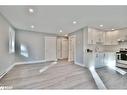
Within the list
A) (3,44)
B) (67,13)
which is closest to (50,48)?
(3,44)

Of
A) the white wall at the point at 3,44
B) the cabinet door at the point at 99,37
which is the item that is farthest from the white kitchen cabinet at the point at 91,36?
the white wall at the point at 3,44

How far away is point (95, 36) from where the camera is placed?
5230mm

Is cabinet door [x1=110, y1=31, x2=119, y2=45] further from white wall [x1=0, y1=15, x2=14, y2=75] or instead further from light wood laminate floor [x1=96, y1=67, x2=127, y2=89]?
white wall [x1=0, y1=15, x2=14, y2=75]

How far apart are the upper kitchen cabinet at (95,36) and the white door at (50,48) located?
3087 mm

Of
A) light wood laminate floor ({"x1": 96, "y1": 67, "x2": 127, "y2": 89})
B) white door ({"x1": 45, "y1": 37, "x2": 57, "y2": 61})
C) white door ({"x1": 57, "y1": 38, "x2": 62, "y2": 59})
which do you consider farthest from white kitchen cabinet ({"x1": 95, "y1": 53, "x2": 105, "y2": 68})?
white door ({"x1": 57, "y1": 38, "x2": 62, "y2": 59})

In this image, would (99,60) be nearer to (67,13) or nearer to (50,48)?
(67,13)

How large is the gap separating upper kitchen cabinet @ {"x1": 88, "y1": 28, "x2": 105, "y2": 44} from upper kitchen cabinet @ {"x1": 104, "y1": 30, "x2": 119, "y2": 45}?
274 millimetres

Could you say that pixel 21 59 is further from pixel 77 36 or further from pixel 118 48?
pixel 118 48

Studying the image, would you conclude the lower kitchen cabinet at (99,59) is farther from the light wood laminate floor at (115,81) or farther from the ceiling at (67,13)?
the ceiling at (67,13)

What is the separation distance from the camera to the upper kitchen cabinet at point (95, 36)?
496 centimetres

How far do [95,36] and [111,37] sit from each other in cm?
112
